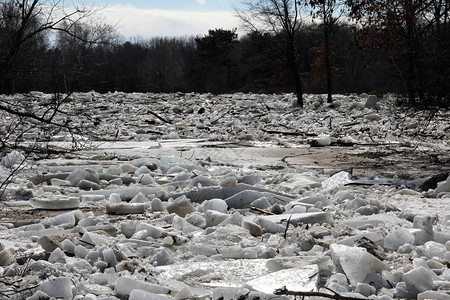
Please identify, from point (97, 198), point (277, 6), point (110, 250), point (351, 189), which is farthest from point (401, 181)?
point (277, 6)

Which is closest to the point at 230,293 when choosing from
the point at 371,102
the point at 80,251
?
the point at 80,251

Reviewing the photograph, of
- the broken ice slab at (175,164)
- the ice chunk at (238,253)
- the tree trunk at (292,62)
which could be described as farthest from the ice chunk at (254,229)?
the tree trunk at (292,62)

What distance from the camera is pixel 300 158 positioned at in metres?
7.19

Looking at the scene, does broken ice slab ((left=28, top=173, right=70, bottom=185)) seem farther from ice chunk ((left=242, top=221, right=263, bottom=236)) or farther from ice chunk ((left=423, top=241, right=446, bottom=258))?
ice chunk ((left=423, top=241, right=446, bottom=258))

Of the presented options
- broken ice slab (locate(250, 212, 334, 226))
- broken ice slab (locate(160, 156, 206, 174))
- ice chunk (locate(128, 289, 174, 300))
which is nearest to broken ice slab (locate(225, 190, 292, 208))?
broken ice slab (locate(250, 212, 334, 226))

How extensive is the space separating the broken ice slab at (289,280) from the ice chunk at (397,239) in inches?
23.7

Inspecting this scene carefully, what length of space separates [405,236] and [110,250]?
1.56 meters

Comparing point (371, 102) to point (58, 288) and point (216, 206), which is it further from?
point (58, 288)

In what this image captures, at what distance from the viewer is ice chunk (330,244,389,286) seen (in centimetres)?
223

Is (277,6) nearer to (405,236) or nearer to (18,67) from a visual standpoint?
(18,67)

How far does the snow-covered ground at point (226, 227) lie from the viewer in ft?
7.11

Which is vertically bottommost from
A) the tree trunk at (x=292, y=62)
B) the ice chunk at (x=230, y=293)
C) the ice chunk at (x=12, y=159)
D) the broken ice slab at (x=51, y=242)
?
the ice chunk at (x=230, y=293)

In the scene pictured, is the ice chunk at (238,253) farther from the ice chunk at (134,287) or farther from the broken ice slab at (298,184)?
the broken ice slab at (298,184)

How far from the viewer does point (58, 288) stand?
1981 mm
